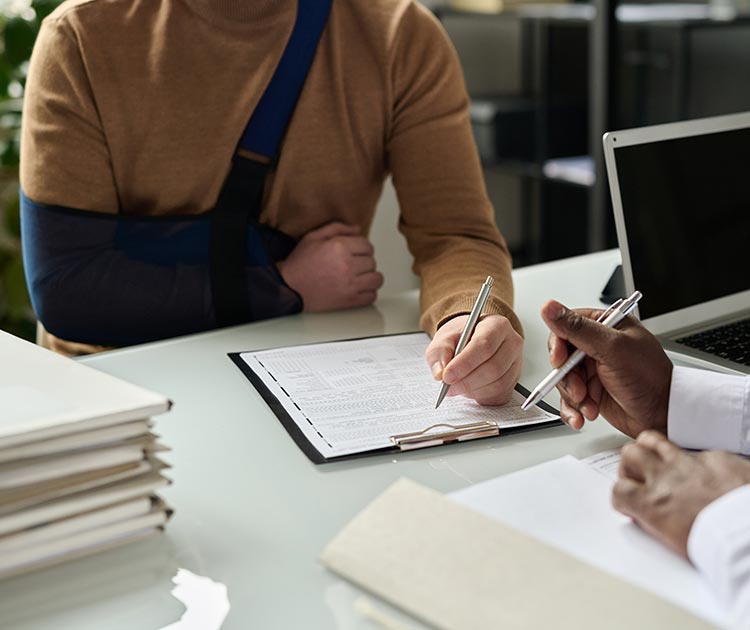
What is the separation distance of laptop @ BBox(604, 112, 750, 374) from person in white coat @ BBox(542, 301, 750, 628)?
8.4 inches

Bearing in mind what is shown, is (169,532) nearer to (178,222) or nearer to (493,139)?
(178,222)

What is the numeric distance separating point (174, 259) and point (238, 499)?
58cm

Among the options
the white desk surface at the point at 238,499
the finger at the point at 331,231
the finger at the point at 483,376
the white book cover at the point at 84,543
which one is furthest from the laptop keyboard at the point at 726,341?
the white book cover at the point at 84,543

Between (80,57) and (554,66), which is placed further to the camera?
A: (554,66)

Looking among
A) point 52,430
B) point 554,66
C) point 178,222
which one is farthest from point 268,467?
point 554,66

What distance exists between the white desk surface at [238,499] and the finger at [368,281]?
0.49ft

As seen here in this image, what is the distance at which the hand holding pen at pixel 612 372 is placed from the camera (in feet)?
2.81

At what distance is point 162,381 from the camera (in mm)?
1071

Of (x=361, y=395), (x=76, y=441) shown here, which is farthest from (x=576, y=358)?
(x=76, y=441)

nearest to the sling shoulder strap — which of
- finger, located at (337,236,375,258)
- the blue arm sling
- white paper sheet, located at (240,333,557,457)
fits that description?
the blue arm sling

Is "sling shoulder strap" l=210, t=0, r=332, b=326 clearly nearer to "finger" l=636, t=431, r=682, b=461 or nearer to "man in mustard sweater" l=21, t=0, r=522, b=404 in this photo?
"man in mustard sweater" l=21, t=0, r=522, b=404

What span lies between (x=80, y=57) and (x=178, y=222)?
0.25 metres

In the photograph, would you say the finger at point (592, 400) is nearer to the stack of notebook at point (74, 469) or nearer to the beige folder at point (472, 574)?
the beige folder at point (472, 574)

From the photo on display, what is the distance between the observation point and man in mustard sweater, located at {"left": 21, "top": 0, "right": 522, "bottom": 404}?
1.24m
